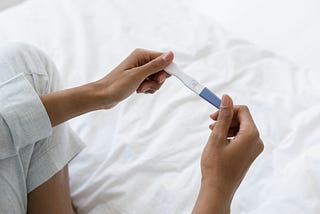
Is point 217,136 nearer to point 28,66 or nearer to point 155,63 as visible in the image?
point 155,63

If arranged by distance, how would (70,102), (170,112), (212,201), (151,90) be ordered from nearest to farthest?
(212,201) < (70,102) < (151,90) < (170,112)

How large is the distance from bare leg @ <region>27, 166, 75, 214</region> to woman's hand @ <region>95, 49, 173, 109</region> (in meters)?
0.16

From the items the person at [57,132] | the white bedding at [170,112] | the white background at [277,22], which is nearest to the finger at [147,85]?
the person at [57,132]

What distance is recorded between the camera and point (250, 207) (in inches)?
28.6

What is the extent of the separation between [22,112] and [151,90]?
26 cm

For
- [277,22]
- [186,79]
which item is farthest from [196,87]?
[277,22]

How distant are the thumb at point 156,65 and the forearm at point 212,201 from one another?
9.5 inches

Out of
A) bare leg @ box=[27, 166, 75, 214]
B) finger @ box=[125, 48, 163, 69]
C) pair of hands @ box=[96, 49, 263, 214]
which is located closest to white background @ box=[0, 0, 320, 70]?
finger @ box=[125, 48, 163, 69]

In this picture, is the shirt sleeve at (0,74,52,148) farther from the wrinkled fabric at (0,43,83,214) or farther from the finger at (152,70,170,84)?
the finger at (152,70,170,84)

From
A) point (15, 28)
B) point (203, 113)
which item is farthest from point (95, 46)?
point (203, 113)

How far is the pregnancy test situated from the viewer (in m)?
Answer: 0.69

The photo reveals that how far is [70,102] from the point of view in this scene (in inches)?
26.5

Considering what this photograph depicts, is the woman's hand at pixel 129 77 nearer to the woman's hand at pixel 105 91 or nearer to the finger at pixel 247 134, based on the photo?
the woman's hand at pixel 105 91

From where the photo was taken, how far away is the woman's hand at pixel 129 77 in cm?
70
